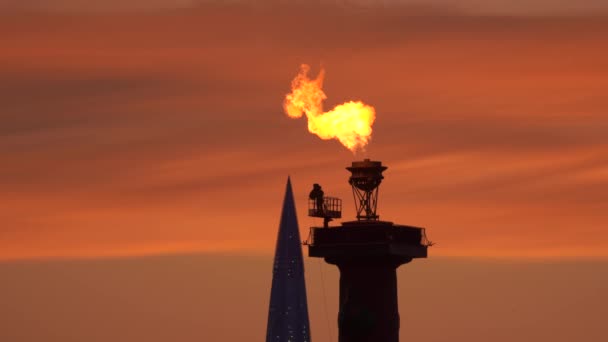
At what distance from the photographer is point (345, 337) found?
105 meters

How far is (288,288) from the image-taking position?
11244 cm

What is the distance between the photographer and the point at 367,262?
106250 mm

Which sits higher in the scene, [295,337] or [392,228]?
[392,228]

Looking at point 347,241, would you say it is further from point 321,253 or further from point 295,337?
point 295,337

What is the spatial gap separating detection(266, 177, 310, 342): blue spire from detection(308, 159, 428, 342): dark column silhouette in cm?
587

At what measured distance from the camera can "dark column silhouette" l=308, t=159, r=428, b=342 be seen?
343 ft

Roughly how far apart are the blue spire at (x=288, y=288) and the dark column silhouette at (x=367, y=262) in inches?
231

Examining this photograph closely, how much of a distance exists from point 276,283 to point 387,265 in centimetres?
1150

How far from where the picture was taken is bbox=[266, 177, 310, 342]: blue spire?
11206 centimetres

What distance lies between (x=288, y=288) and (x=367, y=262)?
9528mm

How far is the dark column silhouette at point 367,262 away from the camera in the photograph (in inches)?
4119

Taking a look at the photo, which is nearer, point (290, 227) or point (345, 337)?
point (345, 337)

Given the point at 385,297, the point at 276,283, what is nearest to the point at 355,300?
the point at 385,297

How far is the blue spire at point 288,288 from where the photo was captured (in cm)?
11206
